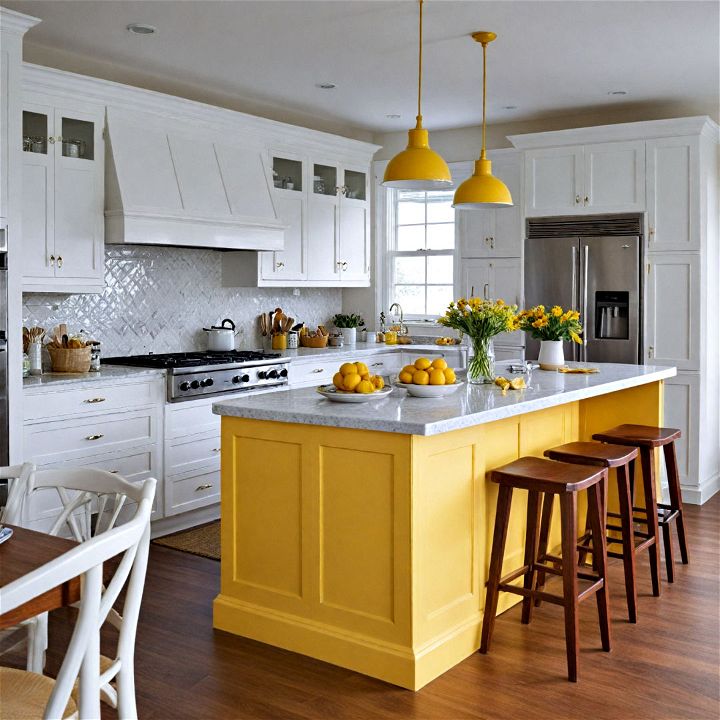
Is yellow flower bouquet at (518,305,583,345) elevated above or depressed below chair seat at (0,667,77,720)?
above

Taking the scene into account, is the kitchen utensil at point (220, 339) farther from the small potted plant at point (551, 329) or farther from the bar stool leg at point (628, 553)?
the bar stool leg at point (628, 553)

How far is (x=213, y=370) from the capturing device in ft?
16.9

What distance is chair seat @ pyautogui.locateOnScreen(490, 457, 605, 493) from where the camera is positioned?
3146 millimetres

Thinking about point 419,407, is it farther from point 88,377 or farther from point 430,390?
point 88,377

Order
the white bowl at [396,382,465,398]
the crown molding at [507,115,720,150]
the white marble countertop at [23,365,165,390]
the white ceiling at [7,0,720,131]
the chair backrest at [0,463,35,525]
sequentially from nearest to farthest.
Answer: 1. the chair backrest at [0,463,35,525]
2. the white bowl at [396,382,465,398]
3. the white ceiling at [7,0,720,131]
4. the white marble countertop at [23,365,165,390]
5. the crown molding at [507,115,720,150]

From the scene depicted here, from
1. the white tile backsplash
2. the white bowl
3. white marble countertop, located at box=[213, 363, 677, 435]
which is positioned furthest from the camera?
the white tile backsplash

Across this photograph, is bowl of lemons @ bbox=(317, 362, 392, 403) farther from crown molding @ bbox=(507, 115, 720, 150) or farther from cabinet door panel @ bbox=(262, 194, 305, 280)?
crown molding @ bbox=(507, 115, 720, 150)

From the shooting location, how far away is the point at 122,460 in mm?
4676

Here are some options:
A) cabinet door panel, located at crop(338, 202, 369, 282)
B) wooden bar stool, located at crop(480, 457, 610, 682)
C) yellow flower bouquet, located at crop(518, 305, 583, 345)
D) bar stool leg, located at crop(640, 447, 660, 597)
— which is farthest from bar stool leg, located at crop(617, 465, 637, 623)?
cabinet door panel, located at crop(338, 202, 369, 282)

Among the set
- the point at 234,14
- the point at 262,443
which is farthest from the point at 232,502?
the point at 234,14

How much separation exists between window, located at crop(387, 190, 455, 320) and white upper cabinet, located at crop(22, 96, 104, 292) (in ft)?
10.2

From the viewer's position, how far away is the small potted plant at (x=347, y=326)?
715cm

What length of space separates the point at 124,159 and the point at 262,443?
2.48 metres

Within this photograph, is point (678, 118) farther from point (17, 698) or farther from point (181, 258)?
point (17, 698)
